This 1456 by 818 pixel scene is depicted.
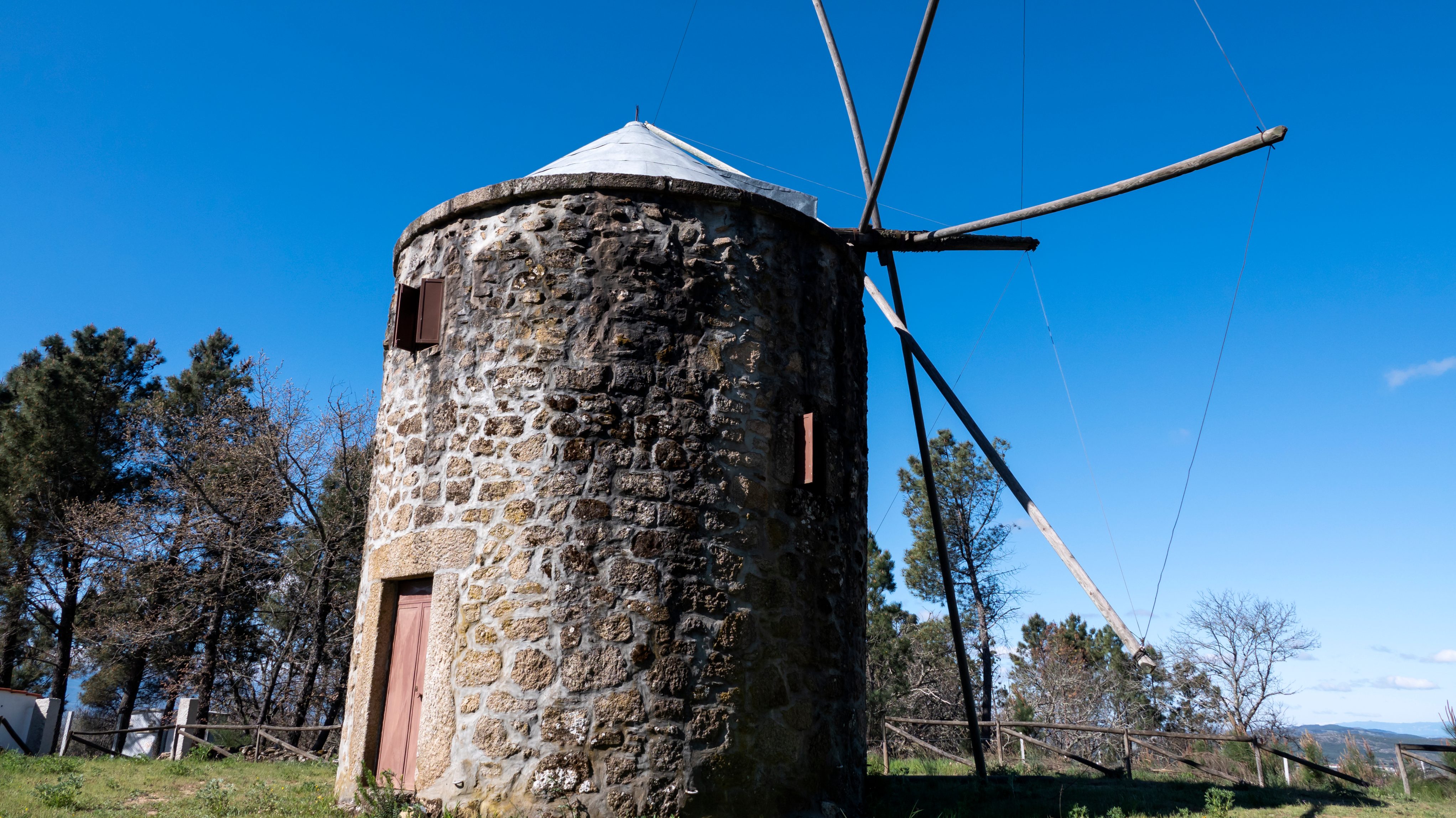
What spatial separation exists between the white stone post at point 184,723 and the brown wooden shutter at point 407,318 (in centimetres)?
949

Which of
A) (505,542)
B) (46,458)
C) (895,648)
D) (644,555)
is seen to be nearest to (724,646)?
(644,555)

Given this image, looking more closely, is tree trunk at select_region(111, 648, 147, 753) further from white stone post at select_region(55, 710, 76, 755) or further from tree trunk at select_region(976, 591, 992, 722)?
tree trunk at select_region(976, 591, 992, 722)

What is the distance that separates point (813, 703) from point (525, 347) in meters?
3.04

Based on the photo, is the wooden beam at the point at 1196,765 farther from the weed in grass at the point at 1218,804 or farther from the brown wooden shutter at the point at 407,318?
the brown wooden shutter at the point at 407,318

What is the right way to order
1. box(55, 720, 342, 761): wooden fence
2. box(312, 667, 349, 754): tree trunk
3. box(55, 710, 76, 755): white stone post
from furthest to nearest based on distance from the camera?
box(312, 667, 349, 754): tree trunk < box(55, 710, 76, 755): white stone post < box(55, 720, 342, 761): wooden fence

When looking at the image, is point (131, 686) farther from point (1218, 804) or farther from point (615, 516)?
point (1218, 804)

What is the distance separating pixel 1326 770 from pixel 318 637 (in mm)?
Answer: 16219

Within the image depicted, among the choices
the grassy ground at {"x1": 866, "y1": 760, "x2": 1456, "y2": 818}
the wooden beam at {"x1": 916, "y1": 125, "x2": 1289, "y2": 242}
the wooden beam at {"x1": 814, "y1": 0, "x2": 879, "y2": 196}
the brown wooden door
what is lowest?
the grassy ground at {"x1": 866, "y1": 760, "x2": 1456, "y2": 818}

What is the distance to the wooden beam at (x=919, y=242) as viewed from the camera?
7531 millimetres

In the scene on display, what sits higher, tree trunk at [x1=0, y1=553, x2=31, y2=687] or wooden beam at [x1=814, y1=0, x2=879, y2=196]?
wooden beam at [x1=814, y1=0, x2=879, y2=196]

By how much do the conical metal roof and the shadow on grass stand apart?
15.4 ft

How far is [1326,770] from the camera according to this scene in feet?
32.3

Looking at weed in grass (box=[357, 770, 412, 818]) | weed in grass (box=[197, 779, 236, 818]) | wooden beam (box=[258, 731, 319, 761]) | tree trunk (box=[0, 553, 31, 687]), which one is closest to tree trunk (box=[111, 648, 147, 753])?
tree trunk (box=[0, 553, 31, 687])

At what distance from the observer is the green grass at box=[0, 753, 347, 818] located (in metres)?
6.07
